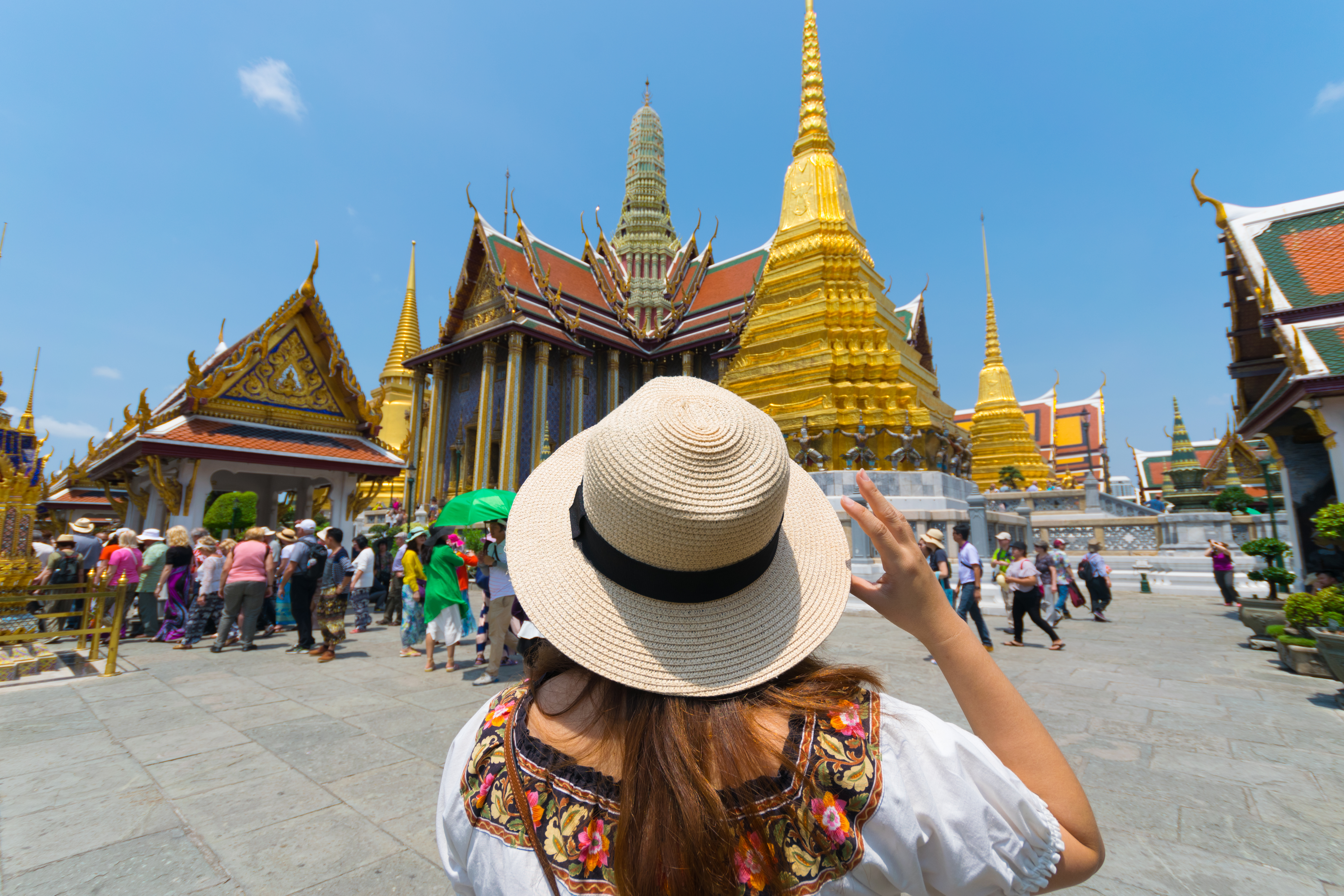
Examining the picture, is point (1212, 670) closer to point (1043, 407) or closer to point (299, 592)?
point (299, 592)

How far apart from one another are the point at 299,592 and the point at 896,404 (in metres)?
10.8

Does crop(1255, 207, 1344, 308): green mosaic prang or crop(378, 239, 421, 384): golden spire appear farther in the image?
crop(378, 239, 421, 384): golden spire

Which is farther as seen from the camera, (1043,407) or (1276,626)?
(1043,407)

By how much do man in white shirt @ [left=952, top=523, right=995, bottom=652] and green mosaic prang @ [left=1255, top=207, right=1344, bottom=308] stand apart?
16.7 ft

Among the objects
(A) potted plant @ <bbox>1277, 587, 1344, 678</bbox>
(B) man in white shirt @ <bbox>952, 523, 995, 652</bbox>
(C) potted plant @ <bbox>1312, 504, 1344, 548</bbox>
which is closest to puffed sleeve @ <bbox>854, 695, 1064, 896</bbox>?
(B) man in white shirt @ <bbox>952, 523, 995, 652</bbox>

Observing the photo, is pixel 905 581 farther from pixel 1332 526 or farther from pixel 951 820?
pixel 1332 526

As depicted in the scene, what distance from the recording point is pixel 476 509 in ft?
19.2

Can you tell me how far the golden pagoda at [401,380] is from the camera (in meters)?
27.8

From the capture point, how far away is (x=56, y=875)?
7.39 feet

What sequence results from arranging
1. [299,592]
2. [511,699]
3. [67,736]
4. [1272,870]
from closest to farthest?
[511,699] < [1272,870] < [67,736] < [299,592]

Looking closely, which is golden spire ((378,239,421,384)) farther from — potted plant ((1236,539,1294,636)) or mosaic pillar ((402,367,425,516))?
potted plant ((1236,539,1294,636))

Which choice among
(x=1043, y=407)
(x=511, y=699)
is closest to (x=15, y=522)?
(x=511, y=699)

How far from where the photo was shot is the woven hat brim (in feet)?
2.94

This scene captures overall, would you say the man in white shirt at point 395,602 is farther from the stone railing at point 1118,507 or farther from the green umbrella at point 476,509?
the stone railing at point 1118,507
